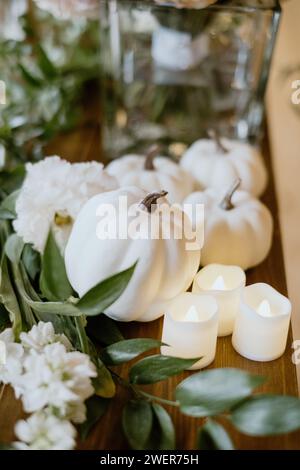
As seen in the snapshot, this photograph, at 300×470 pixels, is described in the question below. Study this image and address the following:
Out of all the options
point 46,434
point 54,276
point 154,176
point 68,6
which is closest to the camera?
point 46,434

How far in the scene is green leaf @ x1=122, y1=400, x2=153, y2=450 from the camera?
56 cm

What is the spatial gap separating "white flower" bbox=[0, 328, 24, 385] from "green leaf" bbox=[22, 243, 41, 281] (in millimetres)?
142

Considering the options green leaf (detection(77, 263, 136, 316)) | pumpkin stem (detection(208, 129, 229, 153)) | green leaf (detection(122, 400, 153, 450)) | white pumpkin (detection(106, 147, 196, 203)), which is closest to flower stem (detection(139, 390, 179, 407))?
green leaf (detection(122, 400, 153, 450))

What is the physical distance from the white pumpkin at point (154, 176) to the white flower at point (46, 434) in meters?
0.40

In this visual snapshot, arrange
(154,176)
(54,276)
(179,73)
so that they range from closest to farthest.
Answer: (54,276) < (154,176) < (179,73)

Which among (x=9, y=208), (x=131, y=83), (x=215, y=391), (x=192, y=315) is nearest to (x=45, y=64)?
(x=131, y=83)

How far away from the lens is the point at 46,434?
0.54 meters

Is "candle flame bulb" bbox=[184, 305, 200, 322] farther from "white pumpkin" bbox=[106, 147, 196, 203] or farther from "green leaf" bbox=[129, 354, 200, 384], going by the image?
"white pumpkin" bbox=[106, 147, 196, 203]

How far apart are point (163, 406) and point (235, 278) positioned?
195mm

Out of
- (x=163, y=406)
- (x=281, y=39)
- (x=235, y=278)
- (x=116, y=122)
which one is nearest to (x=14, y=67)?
(x=116, y=122)

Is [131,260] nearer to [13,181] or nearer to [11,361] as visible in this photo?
[11,361]

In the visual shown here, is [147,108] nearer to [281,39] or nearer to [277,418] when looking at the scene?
[277,418]

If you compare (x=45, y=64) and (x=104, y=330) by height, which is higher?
(x=45, y=64)

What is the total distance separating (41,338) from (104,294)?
9 cm
